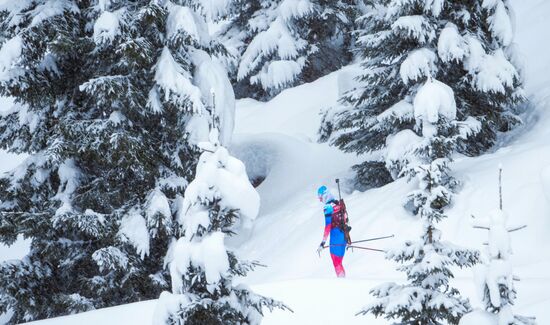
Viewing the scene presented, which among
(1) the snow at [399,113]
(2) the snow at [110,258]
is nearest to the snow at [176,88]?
(2) the snow at [110,258]

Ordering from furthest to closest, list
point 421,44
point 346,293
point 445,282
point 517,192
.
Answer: point 421,44 < point 517,192 < point 346,293 < point 445,282

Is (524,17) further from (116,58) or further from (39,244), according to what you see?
(39,244)

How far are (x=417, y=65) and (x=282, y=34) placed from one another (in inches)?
369

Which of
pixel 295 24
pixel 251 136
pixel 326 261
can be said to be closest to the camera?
pixel 326 261

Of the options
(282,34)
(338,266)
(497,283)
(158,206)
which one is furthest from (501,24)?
(497,283)

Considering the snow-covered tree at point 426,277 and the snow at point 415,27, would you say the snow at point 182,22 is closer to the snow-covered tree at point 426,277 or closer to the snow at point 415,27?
the snow at point 415,27

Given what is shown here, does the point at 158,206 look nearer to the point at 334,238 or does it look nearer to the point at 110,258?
the point at 110,258

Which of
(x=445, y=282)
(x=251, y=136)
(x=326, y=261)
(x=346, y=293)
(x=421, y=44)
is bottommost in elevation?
(x=251, y=136)

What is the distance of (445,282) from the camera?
469 centimetres

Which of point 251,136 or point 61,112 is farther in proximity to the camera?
point 251,136

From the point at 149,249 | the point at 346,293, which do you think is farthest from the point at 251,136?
the point at 346,293

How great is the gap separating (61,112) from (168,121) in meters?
2.01

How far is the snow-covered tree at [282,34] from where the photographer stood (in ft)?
67.8

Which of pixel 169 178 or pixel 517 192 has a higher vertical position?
pixel 517 192
